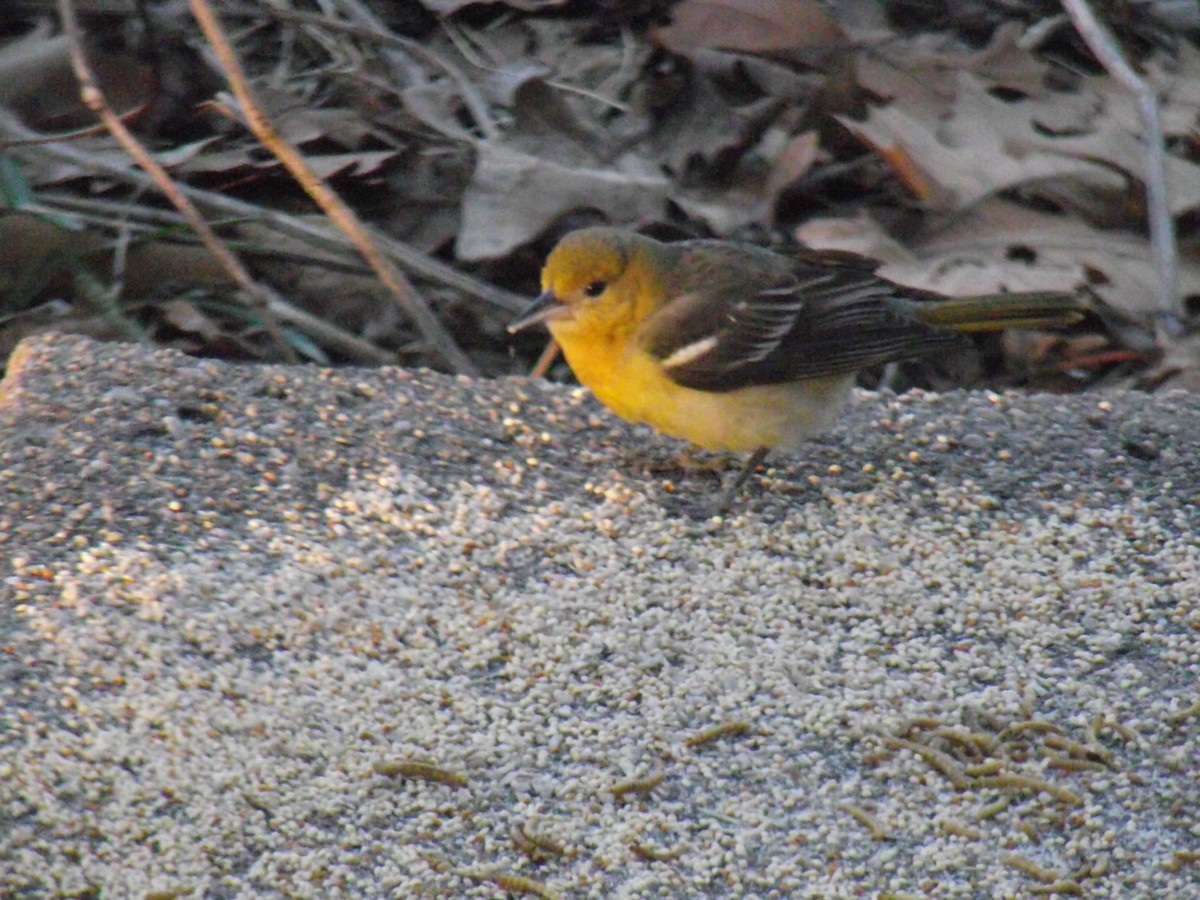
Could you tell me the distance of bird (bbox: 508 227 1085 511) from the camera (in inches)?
142

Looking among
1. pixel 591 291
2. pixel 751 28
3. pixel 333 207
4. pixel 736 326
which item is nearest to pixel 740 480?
pixel 736 326

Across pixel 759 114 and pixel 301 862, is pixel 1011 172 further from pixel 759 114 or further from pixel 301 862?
pixel 301 862

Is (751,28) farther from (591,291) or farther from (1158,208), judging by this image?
(591,291)

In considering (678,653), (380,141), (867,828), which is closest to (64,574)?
(678,653)

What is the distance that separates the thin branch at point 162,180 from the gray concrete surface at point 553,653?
1.67ft

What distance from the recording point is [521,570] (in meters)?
3.13

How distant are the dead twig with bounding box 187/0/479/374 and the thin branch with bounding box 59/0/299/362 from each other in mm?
267

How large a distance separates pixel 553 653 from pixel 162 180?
6.29ft

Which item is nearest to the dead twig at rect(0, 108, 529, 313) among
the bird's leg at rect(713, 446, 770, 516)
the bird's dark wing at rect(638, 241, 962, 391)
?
the bird's dark wing at rect(638, 241, 962, 391)

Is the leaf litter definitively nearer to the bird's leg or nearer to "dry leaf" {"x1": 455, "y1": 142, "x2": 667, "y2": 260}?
"dry leaf" {"x1": 455, "y1": 142, "x2": 667, "y2": 260}

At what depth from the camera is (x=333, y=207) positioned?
416 cm

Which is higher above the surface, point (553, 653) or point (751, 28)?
point (751, 28)

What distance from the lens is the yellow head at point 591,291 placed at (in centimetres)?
372

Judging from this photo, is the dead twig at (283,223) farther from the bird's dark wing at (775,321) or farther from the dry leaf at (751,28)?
the dry leaf at (751,28)
